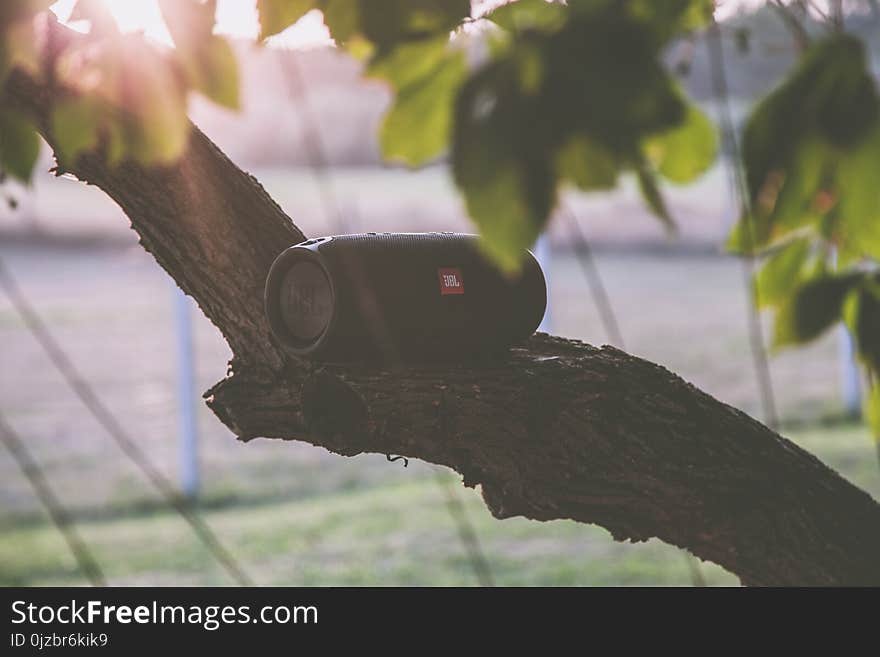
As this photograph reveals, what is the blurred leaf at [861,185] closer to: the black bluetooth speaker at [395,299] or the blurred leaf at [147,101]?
the blurred leaf at [147,101]

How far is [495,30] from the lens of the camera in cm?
93

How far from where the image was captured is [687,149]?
27.9 inches

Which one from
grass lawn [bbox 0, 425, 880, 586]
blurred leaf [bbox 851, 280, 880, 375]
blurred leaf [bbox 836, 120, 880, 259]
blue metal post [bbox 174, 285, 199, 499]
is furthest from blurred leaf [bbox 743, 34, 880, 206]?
blue metal post [bbox 174, 285, 199, 499]

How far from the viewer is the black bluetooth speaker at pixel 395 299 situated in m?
1.32

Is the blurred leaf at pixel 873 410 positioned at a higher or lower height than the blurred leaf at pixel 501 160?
lower

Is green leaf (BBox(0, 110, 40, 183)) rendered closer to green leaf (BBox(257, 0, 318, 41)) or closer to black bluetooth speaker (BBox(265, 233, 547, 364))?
green leaf (BBox(257, 0, 318, 41))

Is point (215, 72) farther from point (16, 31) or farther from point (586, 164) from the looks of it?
point (586, 164)

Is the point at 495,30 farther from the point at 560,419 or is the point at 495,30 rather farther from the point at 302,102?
the point at 560,419

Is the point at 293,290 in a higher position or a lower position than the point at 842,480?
higher

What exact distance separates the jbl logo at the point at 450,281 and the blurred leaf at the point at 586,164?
0.74 m

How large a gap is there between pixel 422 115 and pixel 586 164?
6.7 inches

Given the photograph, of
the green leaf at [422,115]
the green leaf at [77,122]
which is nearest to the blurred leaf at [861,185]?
the green leaf at [422,115]
